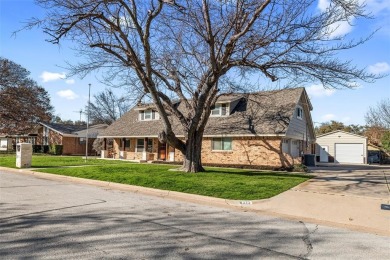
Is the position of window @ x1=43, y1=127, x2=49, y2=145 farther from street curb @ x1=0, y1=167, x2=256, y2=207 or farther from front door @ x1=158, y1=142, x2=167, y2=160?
street curb @ x1=0, y1=167, x2=256, y2=207

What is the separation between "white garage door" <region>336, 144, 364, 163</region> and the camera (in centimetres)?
3529

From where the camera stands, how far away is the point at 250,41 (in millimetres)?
14383

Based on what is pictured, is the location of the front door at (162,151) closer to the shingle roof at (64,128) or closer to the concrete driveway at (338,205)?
the concrete driveway at (338,205)

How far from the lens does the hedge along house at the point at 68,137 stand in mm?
42938

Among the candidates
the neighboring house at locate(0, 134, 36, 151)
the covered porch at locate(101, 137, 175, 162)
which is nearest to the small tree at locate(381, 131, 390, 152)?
the covered porch at locate(101, 137, 175, 162)

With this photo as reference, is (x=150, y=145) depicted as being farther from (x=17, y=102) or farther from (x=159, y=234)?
(x=17, y=102)

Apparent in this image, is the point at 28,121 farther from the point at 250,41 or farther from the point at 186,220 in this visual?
the point at 186,220

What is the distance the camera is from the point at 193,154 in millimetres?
17031

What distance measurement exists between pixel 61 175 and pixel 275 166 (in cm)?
1391

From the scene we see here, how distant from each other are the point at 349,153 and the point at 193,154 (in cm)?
2573

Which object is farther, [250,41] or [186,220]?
[250,41]

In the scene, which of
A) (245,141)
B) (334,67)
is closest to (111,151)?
(245,141)

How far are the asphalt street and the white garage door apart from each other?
31.3 meters

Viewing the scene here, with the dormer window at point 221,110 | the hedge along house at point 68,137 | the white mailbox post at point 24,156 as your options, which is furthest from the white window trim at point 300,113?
the hedge along house at point 68,137
